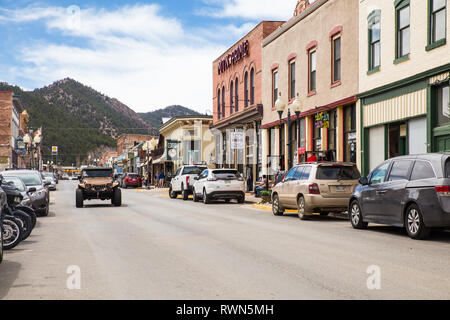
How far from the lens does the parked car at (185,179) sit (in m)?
32.3

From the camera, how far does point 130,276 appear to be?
7918 millimetres

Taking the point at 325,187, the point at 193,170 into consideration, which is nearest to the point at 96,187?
the point at 193,170

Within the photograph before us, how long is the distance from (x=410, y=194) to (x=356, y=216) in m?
2.80

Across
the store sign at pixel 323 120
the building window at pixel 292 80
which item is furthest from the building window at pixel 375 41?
the building window at pixel 292 80

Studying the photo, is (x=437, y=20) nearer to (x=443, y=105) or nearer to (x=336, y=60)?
(x=443, y=105)

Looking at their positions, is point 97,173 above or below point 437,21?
below

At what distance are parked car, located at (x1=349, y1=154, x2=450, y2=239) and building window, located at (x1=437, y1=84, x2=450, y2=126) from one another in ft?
18.8

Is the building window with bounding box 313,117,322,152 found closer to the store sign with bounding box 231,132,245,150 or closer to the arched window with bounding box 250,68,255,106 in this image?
the store sign with bounding box 231,132,245,150

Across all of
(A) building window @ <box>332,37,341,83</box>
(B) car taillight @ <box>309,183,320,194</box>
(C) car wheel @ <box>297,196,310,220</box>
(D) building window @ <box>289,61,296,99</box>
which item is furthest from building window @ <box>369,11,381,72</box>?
(D) building window @ <box>289,61,296,99</box>

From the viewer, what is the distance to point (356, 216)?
15070 mm

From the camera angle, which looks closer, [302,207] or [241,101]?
[302,207]

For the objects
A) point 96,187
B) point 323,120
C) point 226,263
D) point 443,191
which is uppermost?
point 323,120
